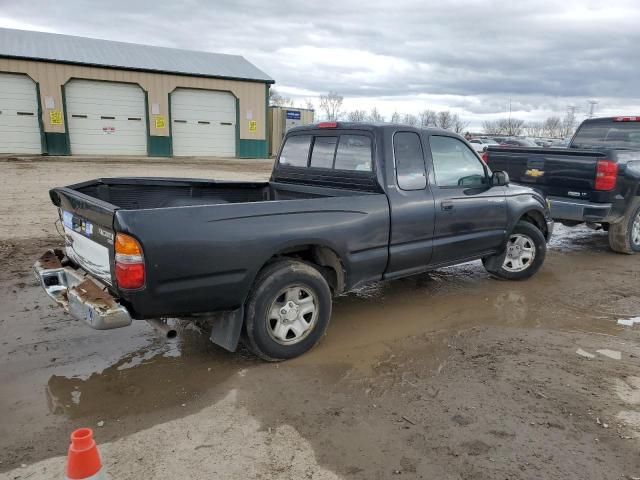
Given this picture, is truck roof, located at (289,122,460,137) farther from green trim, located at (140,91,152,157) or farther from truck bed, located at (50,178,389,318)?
green trim, located at (140,91,152,157)

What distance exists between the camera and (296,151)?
5.29m

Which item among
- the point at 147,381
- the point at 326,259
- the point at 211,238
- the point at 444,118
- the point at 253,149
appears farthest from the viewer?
the point at 444,118

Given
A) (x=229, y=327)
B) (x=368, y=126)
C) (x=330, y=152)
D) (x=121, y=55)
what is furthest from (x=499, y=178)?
(x=121, y=55)

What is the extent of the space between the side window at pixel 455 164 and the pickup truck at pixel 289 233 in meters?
0.02

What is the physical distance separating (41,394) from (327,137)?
3276mm

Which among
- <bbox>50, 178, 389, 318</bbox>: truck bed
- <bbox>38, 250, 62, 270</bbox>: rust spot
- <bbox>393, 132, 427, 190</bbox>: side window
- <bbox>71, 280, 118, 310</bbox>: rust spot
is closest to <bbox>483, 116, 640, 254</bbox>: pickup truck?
<bbox>393, 132, 427, 190</bbox>: side window

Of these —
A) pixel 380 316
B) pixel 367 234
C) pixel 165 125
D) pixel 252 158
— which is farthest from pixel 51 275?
pixel 252 158

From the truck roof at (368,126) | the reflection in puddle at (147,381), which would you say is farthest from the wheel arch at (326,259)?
the truck roof at (368,126)

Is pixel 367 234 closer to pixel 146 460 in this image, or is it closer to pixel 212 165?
pixel 146 460

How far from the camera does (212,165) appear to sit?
72.5 feet

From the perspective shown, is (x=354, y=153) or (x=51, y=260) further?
(x=354, y=153)

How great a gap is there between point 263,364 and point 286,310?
470mm

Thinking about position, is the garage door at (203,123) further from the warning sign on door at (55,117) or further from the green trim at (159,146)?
the warning sign on door at (55,117)

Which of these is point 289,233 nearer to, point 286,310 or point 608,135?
point 286,310
